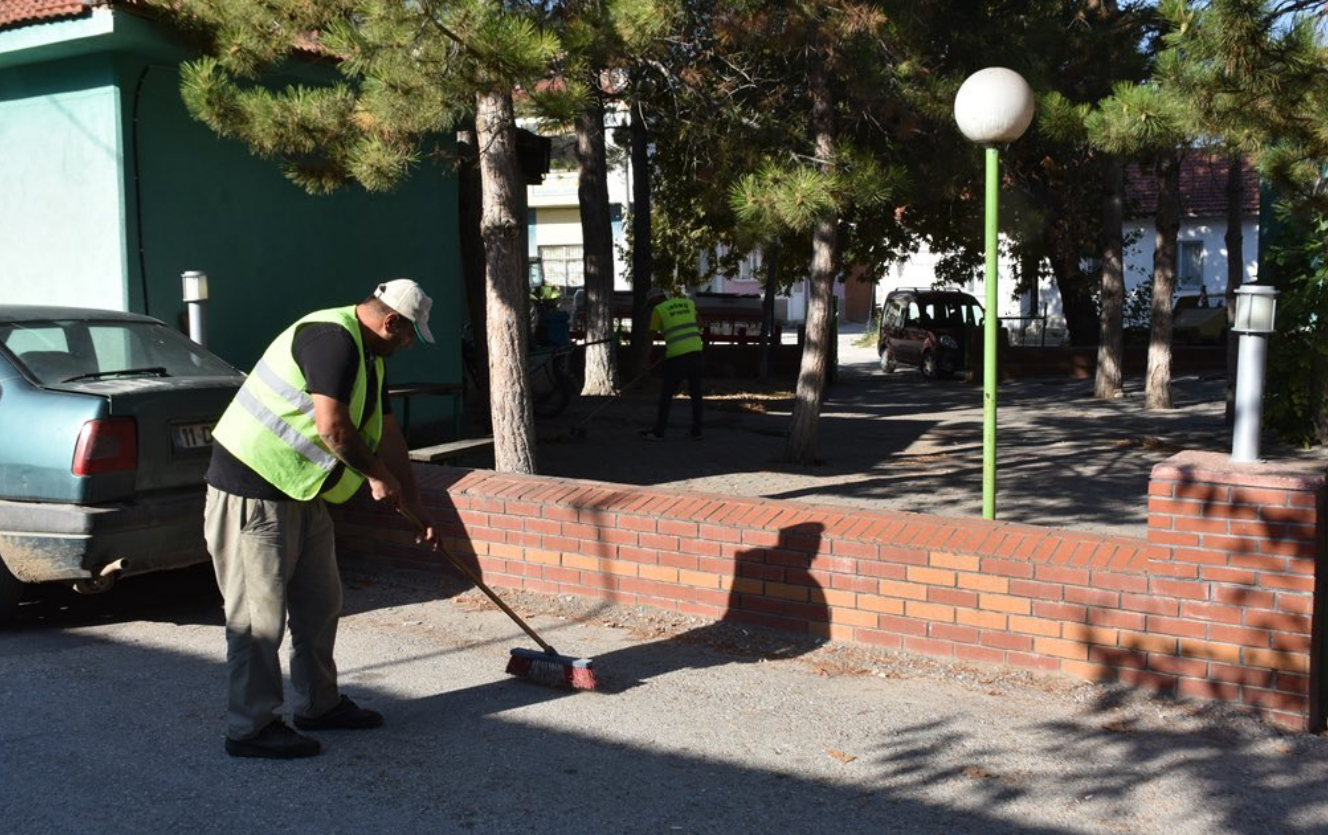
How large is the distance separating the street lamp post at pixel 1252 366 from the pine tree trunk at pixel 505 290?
4.63m

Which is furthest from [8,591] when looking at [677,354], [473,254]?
[473,254]

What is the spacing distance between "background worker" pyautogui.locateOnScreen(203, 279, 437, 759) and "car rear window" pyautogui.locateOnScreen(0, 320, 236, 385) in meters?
2.22

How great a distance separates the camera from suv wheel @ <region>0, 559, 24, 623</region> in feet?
21.4

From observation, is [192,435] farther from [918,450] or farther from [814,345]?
[918,450]

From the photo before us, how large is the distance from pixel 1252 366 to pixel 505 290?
15.5ft

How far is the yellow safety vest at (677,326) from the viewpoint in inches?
563

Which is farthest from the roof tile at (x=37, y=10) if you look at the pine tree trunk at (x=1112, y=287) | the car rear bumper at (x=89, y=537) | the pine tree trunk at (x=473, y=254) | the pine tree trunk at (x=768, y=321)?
the pine tree trunk at (x=1112, y=287)

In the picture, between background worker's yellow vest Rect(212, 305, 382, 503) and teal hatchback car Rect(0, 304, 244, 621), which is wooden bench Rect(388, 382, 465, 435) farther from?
background worker's yellow vest Rect(212, 305, 382, 503)

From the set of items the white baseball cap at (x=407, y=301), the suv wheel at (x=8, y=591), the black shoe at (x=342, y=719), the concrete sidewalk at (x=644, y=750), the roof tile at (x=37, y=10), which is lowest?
the concrete sidewalk at (x=644, y=750)

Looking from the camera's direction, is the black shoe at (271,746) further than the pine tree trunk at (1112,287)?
No

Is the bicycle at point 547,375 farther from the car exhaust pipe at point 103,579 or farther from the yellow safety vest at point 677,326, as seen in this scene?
the car exhaust pipe at point 103,579

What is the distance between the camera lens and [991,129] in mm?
6992

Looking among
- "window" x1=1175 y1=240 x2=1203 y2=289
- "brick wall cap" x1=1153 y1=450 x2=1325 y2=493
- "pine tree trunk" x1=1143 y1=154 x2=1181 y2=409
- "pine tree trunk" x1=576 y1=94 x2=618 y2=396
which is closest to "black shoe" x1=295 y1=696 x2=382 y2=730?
"brick wall cap" x1=1153 y1=450 x2=1325 y2=493

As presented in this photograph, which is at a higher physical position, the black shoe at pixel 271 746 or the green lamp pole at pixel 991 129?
the green lamp pole at pixel 991 129
